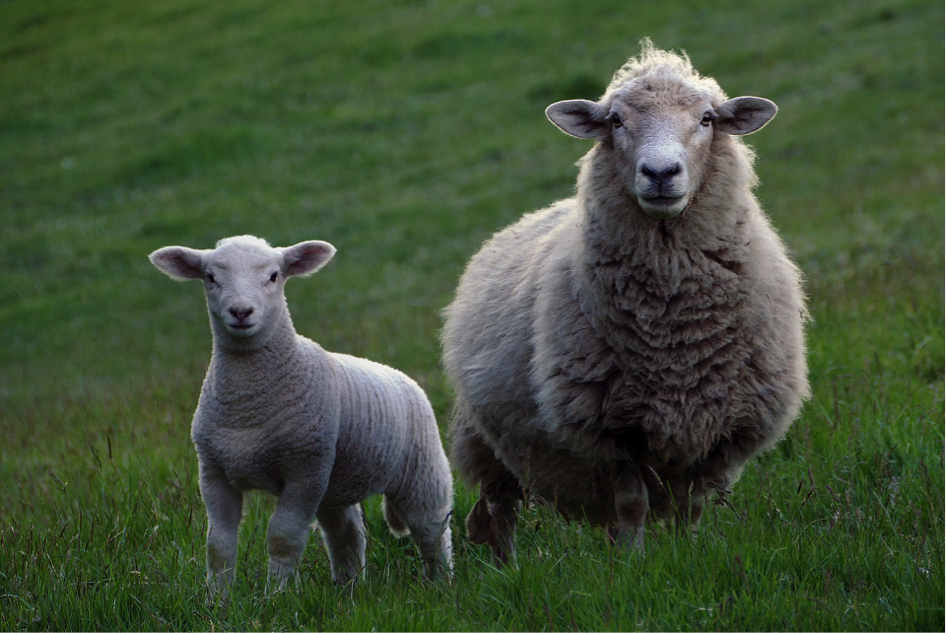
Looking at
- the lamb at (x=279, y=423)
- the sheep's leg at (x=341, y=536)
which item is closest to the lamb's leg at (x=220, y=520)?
the lamb at (x=279, y=423)

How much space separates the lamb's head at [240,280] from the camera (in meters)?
3.14

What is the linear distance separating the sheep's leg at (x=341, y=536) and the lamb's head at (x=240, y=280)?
0.81 metres

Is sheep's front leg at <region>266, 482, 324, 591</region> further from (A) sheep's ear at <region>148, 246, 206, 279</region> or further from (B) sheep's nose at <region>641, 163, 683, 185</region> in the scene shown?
(B) sheep's nose at <region>641, 163, 683, 185</region>

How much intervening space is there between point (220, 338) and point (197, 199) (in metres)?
12.2

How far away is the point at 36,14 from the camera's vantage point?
28750mm

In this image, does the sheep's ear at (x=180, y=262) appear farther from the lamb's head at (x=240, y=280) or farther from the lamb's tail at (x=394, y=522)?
the lamb's tail at (x=394, y=522)

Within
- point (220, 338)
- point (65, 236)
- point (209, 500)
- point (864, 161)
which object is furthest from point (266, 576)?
point (65, 236)

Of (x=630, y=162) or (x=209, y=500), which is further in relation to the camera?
(x=630, y=162)

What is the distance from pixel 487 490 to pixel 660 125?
1786mm

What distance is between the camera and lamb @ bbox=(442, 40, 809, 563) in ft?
10.7

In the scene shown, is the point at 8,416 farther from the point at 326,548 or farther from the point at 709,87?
the point at 709,87

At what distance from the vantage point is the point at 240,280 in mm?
3166

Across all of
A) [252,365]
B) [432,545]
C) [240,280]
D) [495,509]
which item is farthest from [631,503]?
[240,280]

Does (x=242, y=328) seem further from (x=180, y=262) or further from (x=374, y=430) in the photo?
(x=374, y=430)
